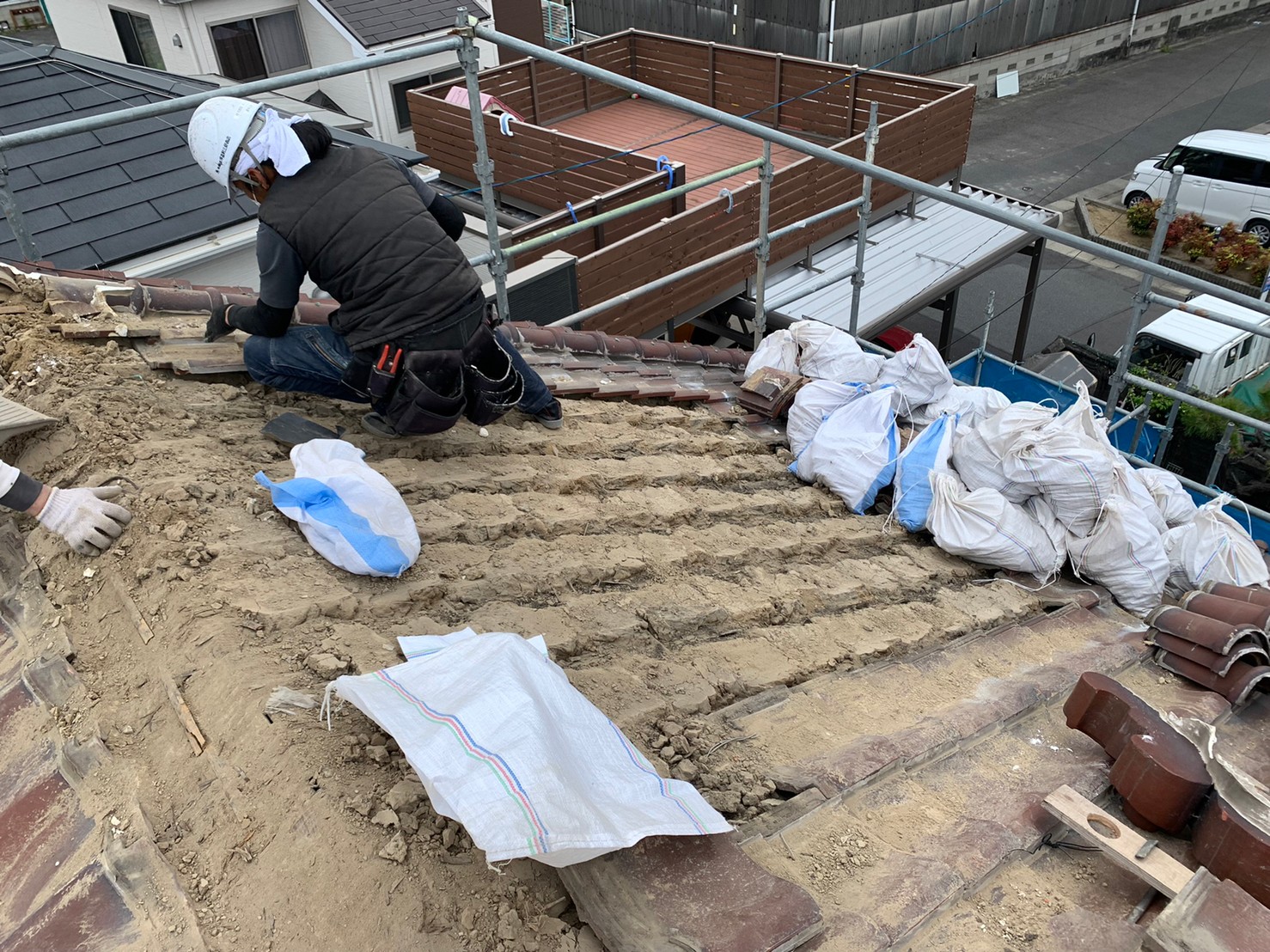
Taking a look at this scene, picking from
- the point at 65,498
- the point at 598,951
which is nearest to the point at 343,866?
the point at 598,951

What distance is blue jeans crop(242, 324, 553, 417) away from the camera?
3680 mm

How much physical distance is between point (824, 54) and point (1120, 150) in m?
7.05

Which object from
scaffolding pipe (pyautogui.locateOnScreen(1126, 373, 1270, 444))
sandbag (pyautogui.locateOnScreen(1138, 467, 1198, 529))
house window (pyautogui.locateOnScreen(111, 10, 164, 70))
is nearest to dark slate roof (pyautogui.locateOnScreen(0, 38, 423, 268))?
sandbag (pyautogui.locateOnScreen(1138, 467, 1198, 529))

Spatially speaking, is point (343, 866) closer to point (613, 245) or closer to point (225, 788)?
point (225, 788)

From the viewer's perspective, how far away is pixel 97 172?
7.89 meters

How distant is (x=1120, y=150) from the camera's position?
19266 millimetres

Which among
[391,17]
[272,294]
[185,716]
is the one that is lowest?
[391,17]

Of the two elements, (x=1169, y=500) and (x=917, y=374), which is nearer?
(x=1169, y=500)

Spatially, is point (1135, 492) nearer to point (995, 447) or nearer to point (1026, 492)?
point (1026, 492)

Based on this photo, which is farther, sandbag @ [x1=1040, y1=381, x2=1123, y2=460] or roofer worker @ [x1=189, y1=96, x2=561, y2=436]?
sandbag @ [x1=1040, y1=381, x2=1123, y2=460]

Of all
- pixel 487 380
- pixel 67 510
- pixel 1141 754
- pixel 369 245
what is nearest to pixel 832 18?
pixel 487 380

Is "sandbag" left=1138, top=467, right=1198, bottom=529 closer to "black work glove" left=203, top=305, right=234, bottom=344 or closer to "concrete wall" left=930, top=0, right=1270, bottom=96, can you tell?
"black work glove" left=203, top=305, right=234, bottom=344

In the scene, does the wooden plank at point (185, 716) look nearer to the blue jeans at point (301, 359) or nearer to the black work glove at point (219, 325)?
the blue jeans at point (301, 359)

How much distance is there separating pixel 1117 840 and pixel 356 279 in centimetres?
319
